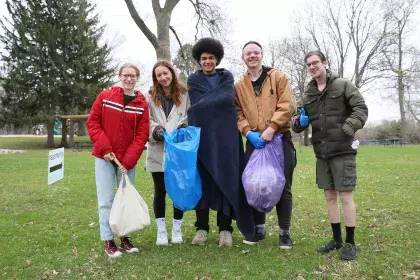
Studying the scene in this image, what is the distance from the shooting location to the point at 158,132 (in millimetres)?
4105

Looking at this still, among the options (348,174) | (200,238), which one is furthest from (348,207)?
(200,238)

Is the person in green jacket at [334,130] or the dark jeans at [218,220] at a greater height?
the person in green jacket at [334,130]

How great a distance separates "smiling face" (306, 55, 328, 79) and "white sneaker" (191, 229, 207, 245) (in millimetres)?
2092

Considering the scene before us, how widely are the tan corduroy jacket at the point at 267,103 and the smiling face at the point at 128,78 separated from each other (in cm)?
115

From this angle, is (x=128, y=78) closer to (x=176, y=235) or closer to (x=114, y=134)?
(x=114, y=134)

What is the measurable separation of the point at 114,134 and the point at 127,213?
0.80m

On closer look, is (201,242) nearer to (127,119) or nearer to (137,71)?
(127,119)

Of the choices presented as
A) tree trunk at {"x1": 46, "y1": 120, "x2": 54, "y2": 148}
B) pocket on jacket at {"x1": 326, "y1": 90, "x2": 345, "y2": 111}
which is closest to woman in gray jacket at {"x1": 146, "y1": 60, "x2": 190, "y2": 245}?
pocket on jacket at {"x1": 326, "y1": 90, "x2": 345, "y2": 111}

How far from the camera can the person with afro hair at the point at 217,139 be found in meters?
4.05

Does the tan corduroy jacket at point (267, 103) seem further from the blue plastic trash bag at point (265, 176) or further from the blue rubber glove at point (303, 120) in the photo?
the blue plastic trash bag at point (265, 176)

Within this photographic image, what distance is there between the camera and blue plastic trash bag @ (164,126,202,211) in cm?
393

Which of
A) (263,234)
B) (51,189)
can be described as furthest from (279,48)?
(263,234)

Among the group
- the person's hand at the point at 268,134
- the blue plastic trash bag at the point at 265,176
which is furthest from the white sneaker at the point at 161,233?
the person's hand at the point at 268,134

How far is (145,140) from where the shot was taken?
412cm
